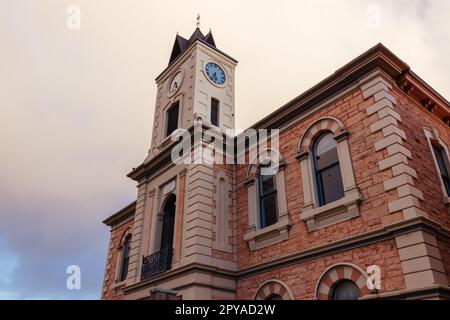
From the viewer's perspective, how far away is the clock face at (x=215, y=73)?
1720 centimetres

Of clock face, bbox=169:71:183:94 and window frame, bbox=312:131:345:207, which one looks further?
clock face, bbox=169:71:183:94

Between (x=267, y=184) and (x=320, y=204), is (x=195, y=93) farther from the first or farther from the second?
(x=320, y=204)

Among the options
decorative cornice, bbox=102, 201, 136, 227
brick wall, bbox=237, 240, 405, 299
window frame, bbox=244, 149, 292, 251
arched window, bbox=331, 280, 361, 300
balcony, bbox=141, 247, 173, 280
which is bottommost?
arched window, bbox=331, 280, 361, 300

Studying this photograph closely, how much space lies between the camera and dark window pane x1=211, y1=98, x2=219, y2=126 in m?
16.5

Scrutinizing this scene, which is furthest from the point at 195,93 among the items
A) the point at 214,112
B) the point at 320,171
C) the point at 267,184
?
the point at 320,171

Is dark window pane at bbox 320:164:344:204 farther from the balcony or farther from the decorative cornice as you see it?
the decorative cornice

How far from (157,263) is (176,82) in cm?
871

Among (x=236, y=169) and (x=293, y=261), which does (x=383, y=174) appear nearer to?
(x=293, y=261)

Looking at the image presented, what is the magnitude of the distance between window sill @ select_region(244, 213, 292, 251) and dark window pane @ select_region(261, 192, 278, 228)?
467 mm

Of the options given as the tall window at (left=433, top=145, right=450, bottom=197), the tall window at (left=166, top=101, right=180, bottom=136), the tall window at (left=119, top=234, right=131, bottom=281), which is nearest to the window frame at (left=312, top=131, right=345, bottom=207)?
the tall window at (left=433, top=145, right=450, bottom=197)

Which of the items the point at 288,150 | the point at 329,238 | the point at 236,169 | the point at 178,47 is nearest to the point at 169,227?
the point at 236,169
